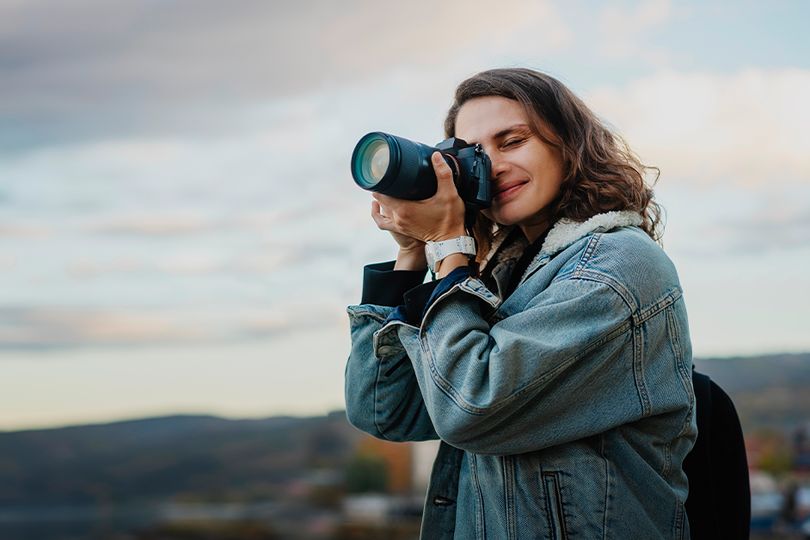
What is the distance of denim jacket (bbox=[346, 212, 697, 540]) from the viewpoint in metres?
1.32

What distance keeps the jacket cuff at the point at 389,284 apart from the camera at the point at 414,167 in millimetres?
195

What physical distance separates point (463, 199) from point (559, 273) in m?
0.24

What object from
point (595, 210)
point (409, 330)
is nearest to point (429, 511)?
point (409, 330)

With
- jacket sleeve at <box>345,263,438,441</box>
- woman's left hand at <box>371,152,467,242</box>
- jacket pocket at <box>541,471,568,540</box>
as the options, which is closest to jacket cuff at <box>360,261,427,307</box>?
jacket sleeve at <box>345,263,438,441</box>

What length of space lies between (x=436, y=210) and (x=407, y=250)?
0.55 feet

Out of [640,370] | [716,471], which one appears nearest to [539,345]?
[640,370]

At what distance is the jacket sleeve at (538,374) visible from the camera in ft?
4.28

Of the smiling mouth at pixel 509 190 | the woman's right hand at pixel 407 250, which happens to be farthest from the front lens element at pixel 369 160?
the smiling mouth at pixel 509 190

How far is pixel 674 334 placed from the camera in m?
1.44

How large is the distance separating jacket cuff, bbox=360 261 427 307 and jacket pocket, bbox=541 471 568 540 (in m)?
0.46

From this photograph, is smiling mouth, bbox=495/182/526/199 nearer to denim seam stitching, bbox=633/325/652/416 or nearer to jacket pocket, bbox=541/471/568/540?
denim seam stitching, bbox=633/325/652/416

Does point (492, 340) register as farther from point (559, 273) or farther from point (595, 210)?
point (595, 210)

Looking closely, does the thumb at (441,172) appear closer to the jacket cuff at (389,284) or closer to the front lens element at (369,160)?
the front lens element at (369,160)

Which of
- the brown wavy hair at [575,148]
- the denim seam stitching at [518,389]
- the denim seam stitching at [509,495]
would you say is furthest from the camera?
the brown wavy hair at [575,148]
